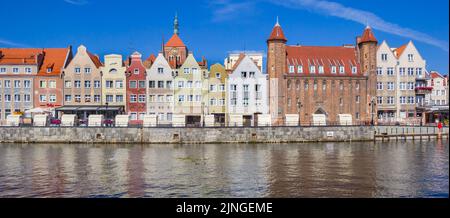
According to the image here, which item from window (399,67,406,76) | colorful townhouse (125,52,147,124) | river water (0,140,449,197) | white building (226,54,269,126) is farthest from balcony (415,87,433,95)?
colorful townhouse (125,52,147,124)

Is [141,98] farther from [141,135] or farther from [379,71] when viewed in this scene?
[379,71]

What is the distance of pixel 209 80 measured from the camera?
67.5m

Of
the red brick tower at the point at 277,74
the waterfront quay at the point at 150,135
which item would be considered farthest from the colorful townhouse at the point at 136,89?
the red brick tower at the point at 277,74

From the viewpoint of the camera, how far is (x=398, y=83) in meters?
70.4

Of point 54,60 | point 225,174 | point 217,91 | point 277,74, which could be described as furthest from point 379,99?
point 54,60

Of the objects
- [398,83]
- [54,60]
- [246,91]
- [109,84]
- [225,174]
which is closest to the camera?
[225,174]

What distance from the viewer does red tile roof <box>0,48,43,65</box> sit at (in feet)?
222

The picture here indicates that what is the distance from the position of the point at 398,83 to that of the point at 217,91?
32.5 meters

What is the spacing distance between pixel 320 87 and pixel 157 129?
31.0 m

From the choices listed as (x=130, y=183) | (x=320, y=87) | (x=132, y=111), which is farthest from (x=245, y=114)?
(x=130, y=183)

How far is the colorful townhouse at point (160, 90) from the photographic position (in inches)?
2625

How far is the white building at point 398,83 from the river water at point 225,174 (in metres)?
29.8

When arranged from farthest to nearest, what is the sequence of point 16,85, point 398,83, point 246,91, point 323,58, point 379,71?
point 323,58
point 398,83
point 379,71
point 246,91
point 16,85
